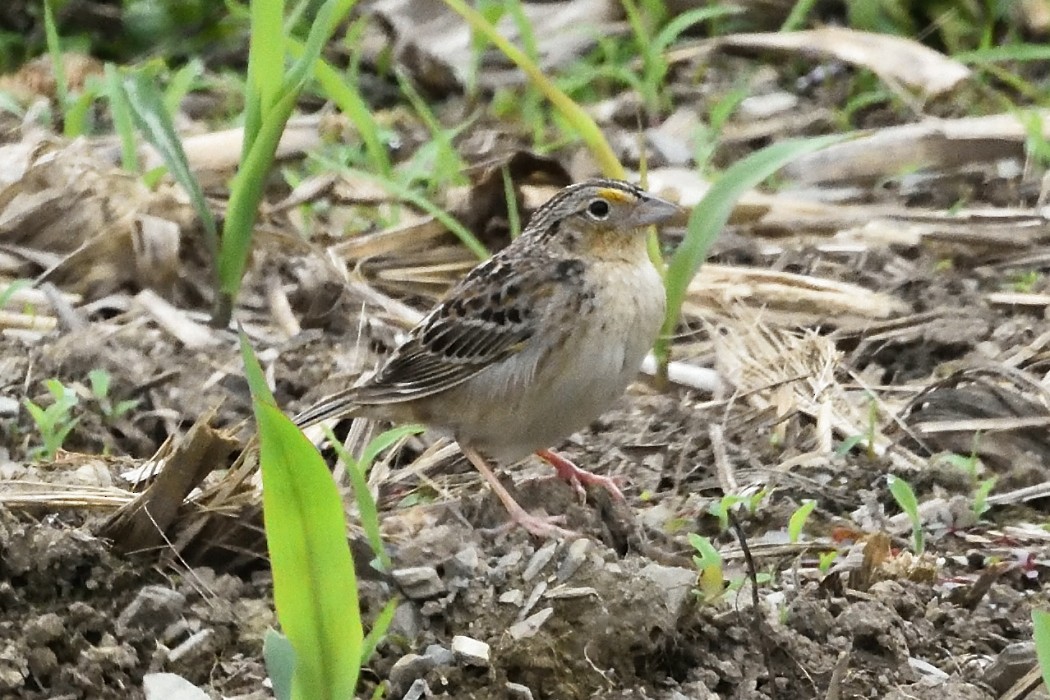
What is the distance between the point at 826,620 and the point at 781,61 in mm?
5524

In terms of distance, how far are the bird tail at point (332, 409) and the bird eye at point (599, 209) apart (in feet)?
2.72

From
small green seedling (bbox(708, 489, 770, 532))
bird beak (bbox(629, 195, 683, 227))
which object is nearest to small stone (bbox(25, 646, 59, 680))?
small green seedling (bbox(708, 489, 770, 532))

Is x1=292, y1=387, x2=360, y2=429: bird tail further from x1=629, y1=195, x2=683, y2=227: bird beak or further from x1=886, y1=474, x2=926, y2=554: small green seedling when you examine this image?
x1=886, y1=474, x2=926, y2=554: small green seedling

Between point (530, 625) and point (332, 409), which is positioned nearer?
point (530, 625)

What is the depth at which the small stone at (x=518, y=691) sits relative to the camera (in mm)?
2967

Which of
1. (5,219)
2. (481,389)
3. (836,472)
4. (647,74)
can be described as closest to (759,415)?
(836,472)

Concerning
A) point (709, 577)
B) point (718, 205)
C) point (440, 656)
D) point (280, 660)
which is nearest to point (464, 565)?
point (440, 656)

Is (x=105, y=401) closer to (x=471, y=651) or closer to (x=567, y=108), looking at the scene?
(x=567, y=108)

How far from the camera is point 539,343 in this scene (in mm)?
4176

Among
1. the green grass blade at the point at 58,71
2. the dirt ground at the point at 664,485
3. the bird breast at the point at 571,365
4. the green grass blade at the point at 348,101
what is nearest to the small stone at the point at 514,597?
the dirt ground at the point at 664,485

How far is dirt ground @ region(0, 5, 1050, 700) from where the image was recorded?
10.2ft

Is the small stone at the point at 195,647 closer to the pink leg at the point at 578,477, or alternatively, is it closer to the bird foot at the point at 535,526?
the bird foot at the point at 535,526

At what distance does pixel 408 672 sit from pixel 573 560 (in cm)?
41

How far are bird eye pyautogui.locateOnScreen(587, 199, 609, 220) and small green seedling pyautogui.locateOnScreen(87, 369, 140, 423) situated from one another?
4.68 feet
